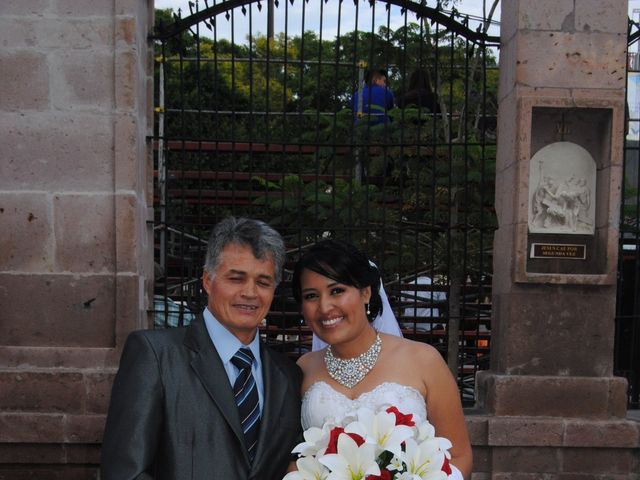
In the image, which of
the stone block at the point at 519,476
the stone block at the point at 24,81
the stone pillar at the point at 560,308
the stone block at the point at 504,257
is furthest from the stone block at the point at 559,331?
the stone block at the point at 24,81

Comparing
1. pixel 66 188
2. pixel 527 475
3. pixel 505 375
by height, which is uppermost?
pixel 66 188

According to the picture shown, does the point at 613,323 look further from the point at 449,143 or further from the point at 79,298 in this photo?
the point at 79,298

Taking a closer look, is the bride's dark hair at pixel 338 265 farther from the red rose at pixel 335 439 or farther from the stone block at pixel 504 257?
the stone block at pixel 504 257

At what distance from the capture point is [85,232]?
5.55 metres

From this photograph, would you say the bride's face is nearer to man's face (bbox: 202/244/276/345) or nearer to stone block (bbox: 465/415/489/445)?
man's face (bbox: 202/244/276/345)

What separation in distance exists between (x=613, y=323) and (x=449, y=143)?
65.8 inches

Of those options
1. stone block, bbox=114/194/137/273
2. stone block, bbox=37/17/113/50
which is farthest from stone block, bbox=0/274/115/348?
stone block, bbox=37/17/113/50

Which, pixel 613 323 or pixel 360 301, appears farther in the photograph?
pixel 613 323

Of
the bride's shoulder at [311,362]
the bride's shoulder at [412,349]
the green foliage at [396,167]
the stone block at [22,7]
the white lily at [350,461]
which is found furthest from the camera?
the green foliage at [396,167]

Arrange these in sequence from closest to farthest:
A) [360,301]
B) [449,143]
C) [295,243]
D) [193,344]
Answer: [193,344] → [360,301] → [449,143] → [295,243]

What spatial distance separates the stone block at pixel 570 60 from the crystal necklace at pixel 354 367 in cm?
276

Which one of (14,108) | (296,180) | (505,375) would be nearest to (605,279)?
(505,375)

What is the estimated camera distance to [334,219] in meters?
5.95

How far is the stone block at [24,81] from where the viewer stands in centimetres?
552
